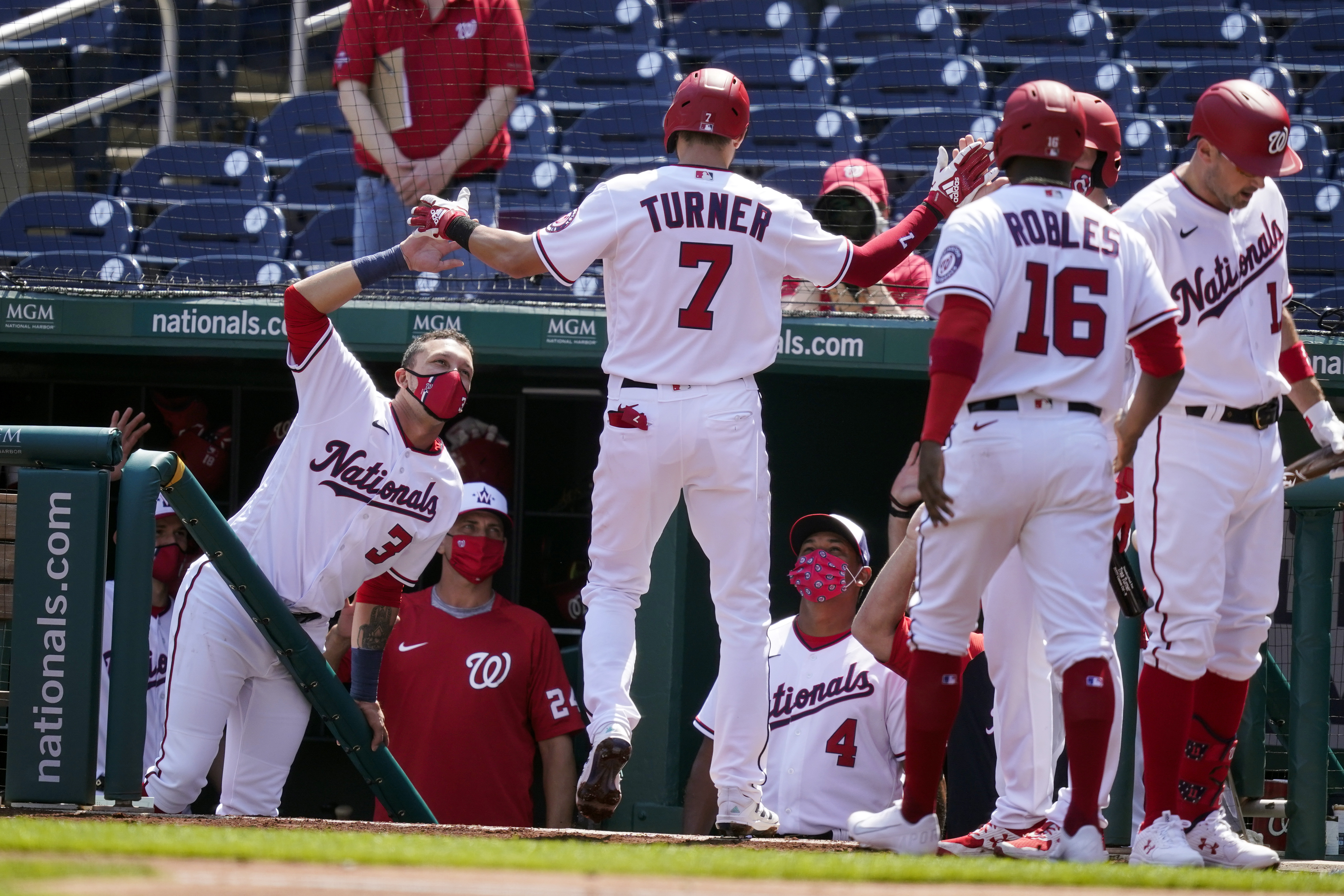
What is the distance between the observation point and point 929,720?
309cm

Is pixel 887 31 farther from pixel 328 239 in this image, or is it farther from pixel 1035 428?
pixel 1035 428

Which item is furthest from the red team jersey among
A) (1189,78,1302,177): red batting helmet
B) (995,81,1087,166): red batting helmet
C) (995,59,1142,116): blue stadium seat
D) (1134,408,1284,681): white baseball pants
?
(995,59,1142,116): blue stadium seat

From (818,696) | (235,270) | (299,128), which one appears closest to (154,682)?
(235,270)

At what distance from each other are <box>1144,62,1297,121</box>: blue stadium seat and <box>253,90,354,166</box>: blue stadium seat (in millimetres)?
4211

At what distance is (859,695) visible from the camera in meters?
4.64

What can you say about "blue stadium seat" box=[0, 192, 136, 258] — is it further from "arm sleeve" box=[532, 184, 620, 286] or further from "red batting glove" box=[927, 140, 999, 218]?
"red batting glove" box=[927, 140, 999, 218]

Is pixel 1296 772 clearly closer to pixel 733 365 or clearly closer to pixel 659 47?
pixel 733 365

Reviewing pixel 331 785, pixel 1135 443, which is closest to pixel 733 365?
pixel 1135 443

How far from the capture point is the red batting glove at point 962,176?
12.9ft

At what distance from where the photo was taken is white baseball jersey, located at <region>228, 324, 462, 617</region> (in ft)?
14.5

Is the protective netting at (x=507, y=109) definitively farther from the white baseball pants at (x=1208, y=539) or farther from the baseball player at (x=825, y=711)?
the white baseball pants at (x=1208, y=539)

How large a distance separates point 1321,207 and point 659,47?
345 centimetres

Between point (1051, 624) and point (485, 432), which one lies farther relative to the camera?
point (485, 432)

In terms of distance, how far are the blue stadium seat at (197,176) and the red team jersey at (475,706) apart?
9.44 ft
